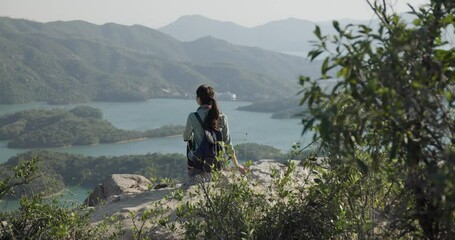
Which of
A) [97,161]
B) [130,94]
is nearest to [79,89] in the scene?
[130,94]

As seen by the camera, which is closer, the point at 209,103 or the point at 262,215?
the point at 262,215

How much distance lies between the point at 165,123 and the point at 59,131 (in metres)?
16.2

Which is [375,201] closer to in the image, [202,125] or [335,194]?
[335,194]

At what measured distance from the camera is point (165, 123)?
7806cm

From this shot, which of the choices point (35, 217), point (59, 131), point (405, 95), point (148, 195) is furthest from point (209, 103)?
point (59, 131)

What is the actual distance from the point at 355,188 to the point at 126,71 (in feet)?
460

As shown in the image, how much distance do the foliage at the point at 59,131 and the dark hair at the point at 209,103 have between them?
6240 centimetres

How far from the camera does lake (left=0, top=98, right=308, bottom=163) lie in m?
60.9

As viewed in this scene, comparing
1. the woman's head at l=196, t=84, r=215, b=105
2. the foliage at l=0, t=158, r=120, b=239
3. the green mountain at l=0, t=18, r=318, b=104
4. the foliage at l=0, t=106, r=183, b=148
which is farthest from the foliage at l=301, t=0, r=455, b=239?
the green mountain at l=0, t=18, r=318, b=104

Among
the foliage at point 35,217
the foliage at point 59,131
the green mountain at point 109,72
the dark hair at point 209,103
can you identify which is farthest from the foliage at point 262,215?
the green mountain at point 109,72

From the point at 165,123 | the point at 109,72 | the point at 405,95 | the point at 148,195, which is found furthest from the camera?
the point at 109,72

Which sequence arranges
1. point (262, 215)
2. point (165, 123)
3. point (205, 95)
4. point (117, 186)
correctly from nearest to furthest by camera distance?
1. point (262, 215)
2. point (205, 95)
3. point (117, 186)
4. point (165, 123)

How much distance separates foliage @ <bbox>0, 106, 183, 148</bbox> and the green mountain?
→ 90.7 feet

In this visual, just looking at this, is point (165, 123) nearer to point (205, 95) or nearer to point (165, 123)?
point (165, 123)
